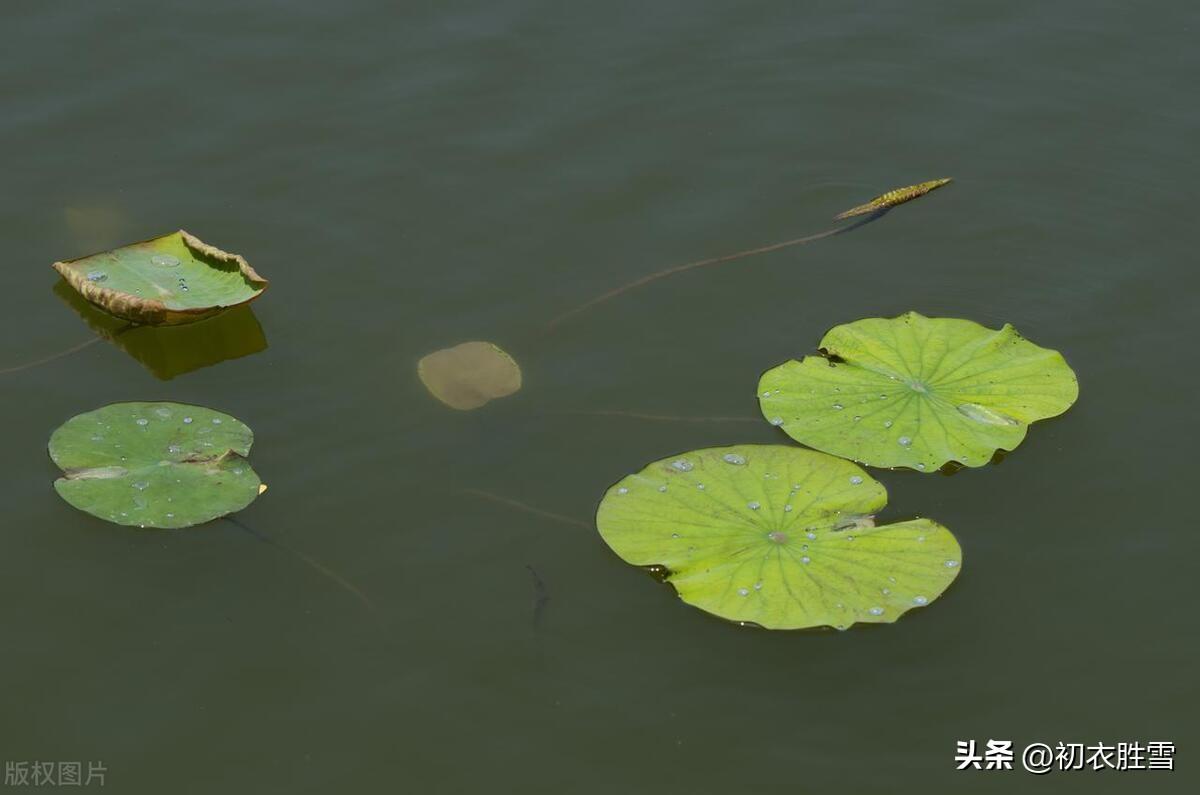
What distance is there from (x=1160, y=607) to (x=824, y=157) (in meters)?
2.23

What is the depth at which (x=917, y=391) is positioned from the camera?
405cm

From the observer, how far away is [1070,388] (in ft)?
13.4

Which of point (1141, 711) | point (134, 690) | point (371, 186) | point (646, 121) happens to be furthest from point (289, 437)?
point (1141, 711)

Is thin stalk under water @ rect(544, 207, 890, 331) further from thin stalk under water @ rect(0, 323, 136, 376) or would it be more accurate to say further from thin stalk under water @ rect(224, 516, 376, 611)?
thin stalk under water @ rect(0, 323, 136, 376)

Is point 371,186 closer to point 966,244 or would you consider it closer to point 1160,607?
point 966,244

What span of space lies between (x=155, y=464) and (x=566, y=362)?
127 cm

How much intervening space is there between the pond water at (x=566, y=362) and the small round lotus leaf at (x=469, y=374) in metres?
0.07

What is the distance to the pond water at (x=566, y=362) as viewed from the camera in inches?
132

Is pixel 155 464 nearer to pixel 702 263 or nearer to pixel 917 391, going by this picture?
pixel 702 263

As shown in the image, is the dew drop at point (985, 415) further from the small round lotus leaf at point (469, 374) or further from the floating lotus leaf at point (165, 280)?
the floating lotus leaf at point (165, 280)

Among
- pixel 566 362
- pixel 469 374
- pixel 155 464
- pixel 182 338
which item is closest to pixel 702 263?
pixel 566 362

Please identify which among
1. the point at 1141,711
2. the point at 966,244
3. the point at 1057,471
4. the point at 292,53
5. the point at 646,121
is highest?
the point at 292,53

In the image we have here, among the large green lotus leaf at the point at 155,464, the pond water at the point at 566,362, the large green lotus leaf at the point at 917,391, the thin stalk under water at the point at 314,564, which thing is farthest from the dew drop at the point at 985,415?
the large green lotus leaf at the point at 155,464

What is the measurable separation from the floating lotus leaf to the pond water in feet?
0.58
